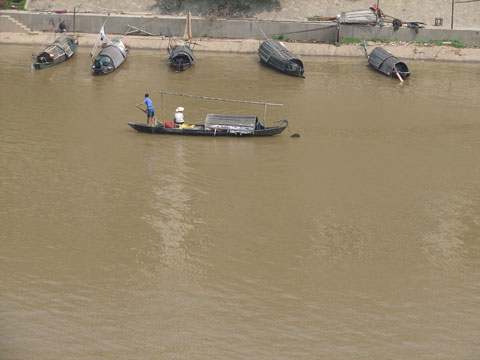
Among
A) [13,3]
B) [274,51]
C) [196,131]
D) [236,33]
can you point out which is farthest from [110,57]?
[13,3]

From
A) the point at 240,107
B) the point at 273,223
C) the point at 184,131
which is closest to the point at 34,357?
the point at 273,223

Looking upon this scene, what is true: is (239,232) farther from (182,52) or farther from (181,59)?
(181,59)

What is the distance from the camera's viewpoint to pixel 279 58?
36.1 meters

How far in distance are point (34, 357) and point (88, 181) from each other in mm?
8977

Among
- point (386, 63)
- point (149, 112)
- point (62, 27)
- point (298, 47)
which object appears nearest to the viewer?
point (149, 112)

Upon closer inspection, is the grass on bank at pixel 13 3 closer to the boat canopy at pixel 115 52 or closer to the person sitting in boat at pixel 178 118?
the boat canopy at pixel 115 52

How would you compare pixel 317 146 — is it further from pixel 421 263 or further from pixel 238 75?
pixel 238 75

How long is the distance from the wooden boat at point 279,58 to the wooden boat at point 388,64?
4.75 m

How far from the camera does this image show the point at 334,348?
1388 cm

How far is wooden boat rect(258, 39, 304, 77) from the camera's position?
35.6 m

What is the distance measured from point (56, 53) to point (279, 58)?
42.0ft

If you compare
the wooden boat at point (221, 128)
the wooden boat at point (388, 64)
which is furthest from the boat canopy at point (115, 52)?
the wooden boat at point (388, 64)

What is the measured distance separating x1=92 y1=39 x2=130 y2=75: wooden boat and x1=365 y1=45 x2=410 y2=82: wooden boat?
14.7 meters

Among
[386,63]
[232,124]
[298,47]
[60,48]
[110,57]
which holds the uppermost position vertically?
[298,47]
